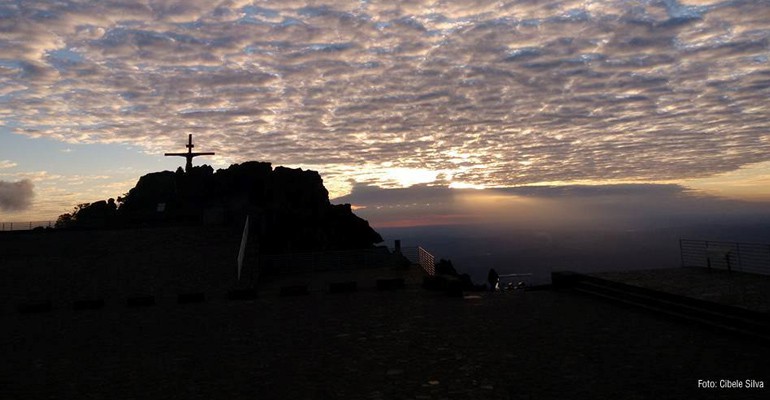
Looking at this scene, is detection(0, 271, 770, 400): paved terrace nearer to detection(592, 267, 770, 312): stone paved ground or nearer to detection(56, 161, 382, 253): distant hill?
detection(592, 267, 770, 312): stone paved ground

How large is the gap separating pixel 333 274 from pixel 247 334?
530 inches

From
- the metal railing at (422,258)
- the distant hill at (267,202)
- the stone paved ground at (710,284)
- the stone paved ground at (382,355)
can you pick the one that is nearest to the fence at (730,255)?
the stone paved ground at (710,284)

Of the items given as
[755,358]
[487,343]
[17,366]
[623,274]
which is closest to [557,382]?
[487,343]

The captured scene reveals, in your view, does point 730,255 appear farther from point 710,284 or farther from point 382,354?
point 382,354

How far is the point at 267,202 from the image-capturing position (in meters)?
74.4

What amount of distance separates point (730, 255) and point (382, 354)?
1437cm

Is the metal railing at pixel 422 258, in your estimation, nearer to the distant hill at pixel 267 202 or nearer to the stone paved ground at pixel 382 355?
the stone paved ground at pixel 382 355

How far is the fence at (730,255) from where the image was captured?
621 inches

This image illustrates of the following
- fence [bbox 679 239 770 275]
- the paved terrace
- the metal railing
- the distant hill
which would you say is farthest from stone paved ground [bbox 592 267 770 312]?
the distant hill

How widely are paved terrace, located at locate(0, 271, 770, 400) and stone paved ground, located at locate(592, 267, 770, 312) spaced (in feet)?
5.06

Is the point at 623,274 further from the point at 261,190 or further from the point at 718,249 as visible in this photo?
the point at 261,190

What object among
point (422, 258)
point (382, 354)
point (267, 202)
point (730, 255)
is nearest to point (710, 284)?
point (730, 255)

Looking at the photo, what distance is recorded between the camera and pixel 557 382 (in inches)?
308

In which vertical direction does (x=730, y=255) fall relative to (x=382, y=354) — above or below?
above
